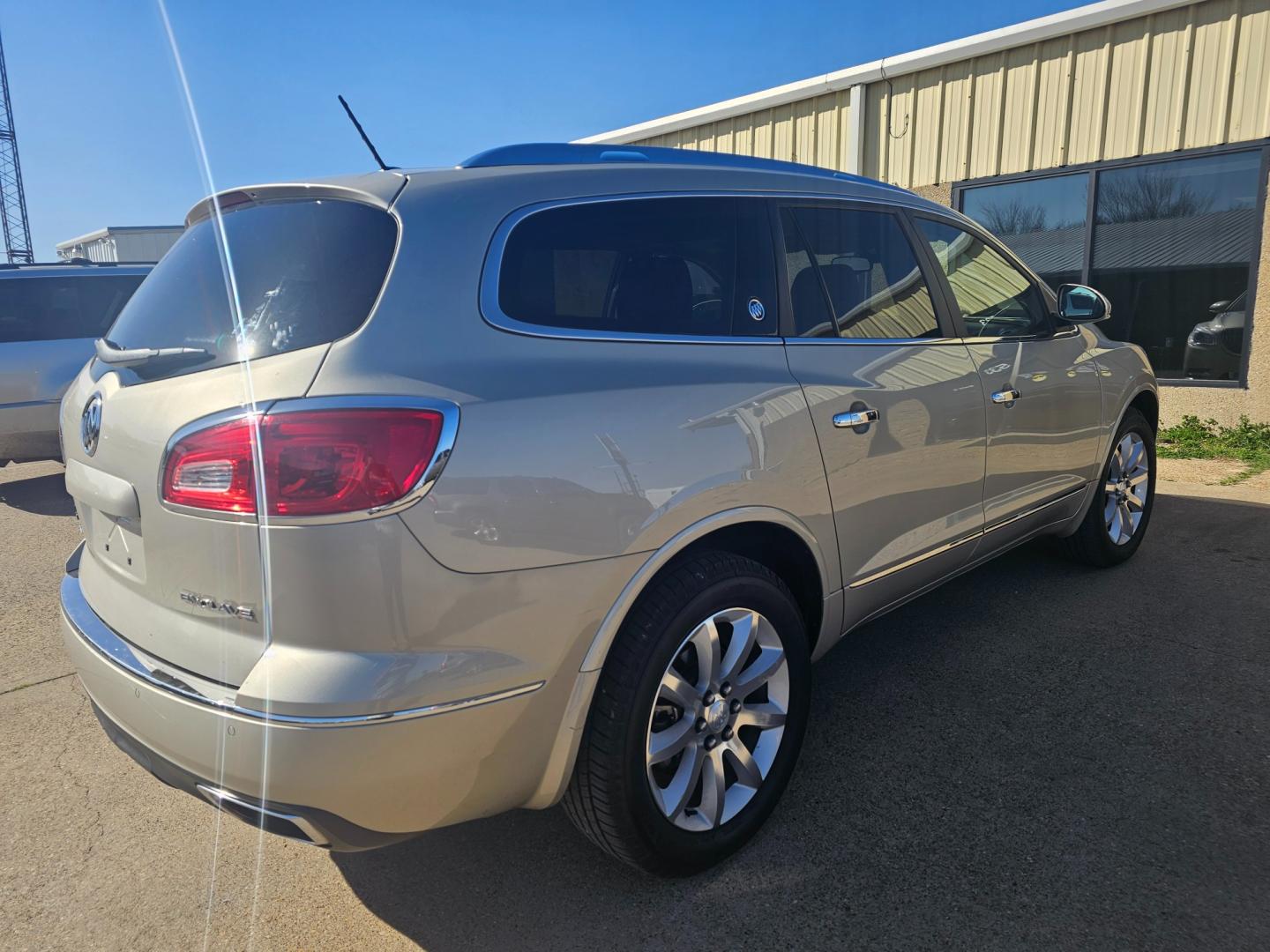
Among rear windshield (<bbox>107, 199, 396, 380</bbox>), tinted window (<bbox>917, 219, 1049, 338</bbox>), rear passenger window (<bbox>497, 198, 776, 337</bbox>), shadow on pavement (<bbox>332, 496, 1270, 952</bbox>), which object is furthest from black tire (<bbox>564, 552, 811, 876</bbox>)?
tinted window (<bbox>917, 219, 1049, 338</bbox>)

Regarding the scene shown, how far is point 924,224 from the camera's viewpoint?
3.37m

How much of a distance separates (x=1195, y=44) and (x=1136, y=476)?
16.0ft

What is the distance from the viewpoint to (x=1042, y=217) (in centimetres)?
860

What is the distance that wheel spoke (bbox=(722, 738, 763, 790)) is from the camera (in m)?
2.37

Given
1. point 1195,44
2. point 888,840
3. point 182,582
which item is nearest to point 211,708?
point 182,582

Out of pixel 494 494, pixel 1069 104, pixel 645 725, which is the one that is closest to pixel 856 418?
pixel 645 725

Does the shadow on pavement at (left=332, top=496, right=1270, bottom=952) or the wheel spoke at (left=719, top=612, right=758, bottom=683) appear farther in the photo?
the wheel spoke at (left=719, top=612, right=758, bottom=683)

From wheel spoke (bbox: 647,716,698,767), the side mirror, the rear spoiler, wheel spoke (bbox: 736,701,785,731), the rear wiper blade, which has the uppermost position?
the rear spoiler

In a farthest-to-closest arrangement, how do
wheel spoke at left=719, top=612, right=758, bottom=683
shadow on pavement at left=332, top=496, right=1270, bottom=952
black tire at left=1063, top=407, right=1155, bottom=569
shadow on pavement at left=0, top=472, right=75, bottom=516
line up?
1. shadow on pavement at left=0, top=472, right=75, bottom=516
2. black tire at left=1063, top=407, right=1155, bottom=569
3. wheel spoke at left=719, top=612, right=758, bottom=683
4. shadow on pavement at left=332, top=496, right=1270, bottom=952

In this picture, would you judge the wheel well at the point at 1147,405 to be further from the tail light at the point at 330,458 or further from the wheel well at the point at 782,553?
the tail light at the point at 330,458

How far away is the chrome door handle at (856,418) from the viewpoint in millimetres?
2581

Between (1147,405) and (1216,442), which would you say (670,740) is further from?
(1216,442)

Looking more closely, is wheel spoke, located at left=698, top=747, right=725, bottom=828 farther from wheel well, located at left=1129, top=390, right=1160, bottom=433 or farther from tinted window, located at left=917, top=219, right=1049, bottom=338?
wheel well, located at left=1129, top=390, right=1160, bottom=433

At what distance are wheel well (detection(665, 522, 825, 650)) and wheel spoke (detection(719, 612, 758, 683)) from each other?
20cm
